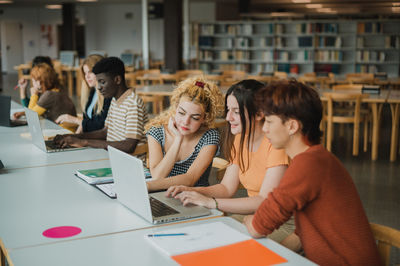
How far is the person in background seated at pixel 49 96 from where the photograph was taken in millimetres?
4516

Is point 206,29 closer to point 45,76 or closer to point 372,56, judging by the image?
point 372,56

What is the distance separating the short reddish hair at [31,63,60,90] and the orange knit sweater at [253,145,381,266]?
350 cm

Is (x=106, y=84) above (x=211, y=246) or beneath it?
above

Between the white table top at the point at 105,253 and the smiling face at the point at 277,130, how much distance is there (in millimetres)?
332

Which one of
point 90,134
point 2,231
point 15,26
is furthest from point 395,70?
point 15,26

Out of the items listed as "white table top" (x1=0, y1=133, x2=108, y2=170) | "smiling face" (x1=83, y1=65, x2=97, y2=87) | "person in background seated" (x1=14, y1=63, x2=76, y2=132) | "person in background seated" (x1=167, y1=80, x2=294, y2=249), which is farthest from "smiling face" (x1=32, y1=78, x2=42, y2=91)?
"person in background seated" (x1=167, y1=80, x2=294, y2=249)

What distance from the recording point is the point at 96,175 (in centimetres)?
237

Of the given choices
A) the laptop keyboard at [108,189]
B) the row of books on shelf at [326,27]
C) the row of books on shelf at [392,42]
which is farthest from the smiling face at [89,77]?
the row of books on shelf at [392,42]

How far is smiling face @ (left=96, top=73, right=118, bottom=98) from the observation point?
3.27 m

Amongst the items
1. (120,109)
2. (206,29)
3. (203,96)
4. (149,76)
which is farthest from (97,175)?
(206,29)

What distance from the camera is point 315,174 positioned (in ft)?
5.07

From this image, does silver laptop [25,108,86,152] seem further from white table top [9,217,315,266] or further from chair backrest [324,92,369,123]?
chair backrest [324,92,369,123]

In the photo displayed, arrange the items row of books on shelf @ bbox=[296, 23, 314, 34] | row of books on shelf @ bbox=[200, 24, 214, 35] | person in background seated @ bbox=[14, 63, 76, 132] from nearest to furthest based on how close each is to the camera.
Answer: person in background seated @ bbox=[14, 63, 76, 132]
row of books on shelf @ bbox=[296, 23, 314, 34]
row of books on shelf @ bbox=[200, 24, 214, 35]

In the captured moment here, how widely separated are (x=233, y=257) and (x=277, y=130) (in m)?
0.46
